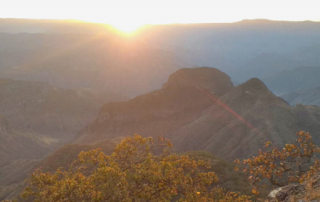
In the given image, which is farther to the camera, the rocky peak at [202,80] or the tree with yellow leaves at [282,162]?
the rocky peak at [202,80]

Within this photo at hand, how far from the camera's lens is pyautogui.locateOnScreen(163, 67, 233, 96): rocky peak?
10112 cm

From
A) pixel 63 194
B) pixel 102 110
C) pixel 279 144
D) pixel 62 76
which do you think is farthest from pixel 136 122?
pixel 62 76

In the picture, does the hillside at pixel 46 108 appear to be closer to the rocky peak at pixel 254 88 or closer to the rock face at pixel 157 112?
the rock face at pixel 157 112

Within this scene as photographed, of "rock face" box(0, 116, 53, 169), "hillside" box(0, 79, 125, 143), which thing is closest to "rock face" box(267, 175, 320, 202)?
"rock face" box(0, 116, 53, 169)

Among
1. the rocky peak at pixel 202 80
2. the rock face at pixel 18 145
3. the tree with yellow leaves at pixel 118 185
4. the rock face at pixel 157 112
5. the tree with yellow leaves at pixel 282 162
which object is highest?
the tree with yellow leaves at pixel 282 162

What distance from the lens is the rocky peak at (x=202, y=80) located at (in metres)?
101

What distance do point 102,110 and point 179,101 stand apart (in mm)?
29238

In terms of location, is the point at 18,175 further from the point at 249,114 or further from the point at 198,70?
the point at 198,70

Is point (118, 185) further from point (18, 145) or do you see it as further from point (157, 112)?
point (18, 145)

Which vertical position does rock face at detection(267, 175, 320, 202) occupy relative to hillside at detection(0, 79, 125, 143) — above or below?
above

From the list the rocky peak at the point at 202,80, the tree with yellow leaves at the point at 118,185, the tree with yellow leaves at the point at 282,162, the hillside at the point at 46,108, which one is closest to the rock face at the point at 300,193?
the tree with yellow leaves at the point at 282,162

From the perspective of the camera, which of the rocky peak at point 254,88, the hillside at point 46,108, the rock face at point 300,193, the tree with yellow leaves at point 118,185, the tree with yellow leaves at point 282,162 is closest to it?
the rock face at point 300,193

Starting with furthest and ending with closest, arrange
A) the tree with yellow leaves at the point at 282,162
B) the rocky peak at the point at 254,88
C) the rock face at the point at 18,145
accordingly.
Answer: the rock face at the point at 18,145, the rocky peak at the point at 254,88, the tree with yellow leaves at the point at 282,162

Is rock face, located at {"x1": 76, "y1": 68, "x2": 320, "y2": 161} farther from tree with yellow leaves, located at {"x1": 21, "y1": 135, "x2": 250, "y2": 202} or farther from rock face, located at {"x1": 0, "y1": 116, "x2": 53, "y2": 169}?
tree with yellow leaves, located at {"x1": 21, "y1": 135, "x2": 250, "y2": 202}
